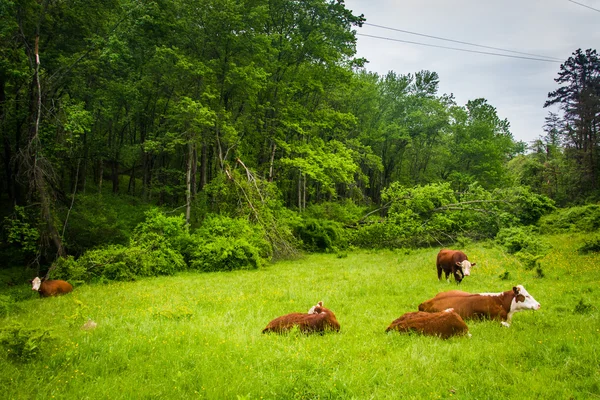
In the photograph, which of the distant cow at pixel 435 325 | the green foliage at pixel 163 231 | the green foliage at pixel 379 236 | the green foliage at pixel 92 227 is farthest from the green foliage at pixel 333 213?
the distant cow at pixel 435 325

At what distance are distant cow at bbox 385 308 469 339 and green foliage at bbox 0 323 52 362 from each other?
17.6 ft

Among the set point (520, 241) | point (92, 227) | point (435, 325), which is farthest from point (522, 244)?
point (92, 227)

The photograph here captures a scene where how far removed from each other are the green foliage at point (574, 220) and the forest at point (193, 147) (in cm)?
13

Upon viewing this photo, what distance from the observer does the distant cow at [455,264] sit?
10.8 m

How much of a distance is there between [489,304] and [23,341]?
772cm

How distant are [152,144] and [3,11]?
7.12 metres

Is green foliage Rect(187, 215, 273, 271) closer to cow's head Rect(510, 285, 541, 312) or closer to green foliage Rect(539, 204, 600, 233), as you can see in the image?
cow's head Rect(510, 285, 541, 312)

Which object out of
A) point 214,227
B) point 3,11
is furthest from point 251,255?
point 3,11

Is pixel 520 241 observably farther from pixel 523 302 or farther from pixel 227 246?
pixel 227 246

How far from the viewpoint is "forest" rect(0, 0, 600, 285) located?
47.3 feet

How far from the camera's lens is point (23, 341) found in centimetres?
496

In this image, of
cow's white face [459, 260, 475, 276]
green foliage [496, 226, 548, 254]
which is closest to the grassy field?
cow's white face [459, 260, 475, 276]

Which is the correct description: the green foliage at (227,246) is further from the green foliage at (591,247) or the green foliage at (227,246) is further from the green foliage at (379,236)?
the green foliage at (591,247)

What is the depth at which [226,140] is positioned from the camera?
68.4 feet
